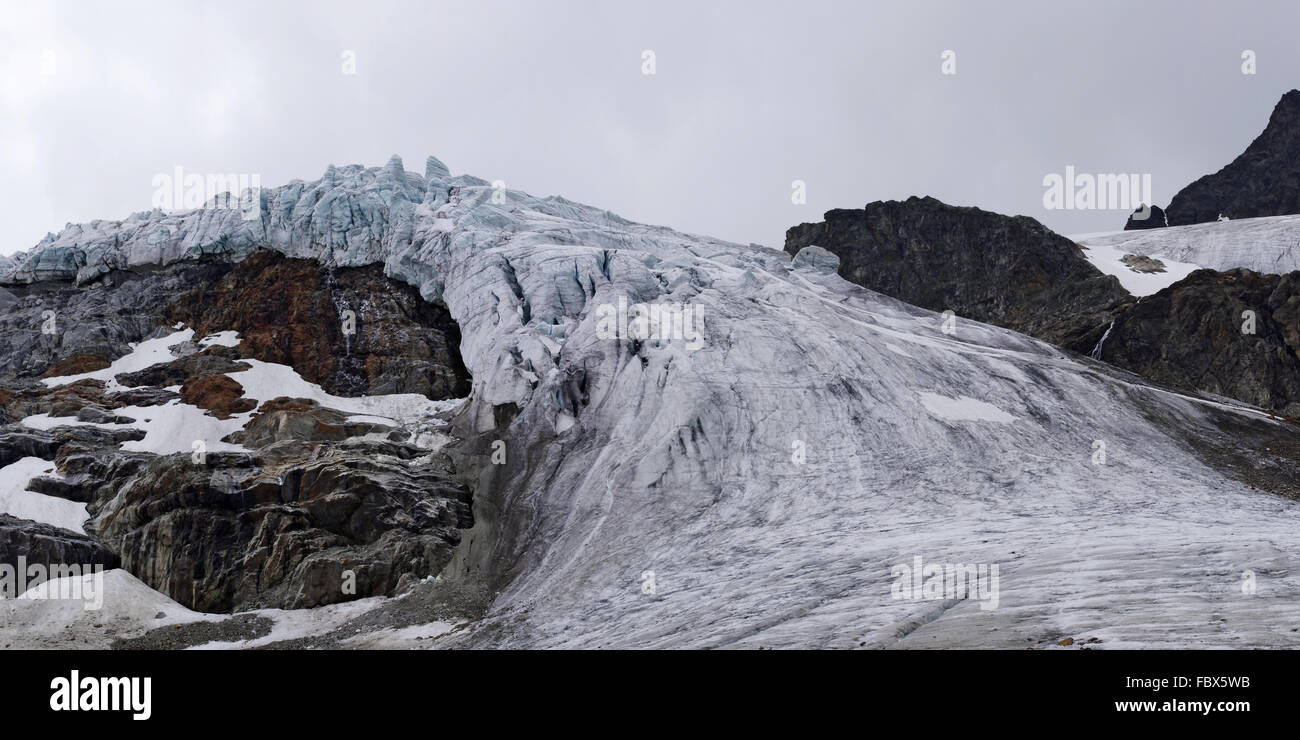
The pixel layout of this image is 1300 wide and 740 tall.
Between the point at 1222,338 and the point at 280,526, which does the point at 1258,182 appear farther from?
the point at 280,526

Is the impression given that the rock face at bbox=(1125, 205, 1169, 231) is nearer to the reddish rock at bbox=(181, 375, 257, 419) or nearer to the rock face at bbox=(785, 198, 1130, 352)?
the rock face at bbox=(785, 198, 1130, 352)

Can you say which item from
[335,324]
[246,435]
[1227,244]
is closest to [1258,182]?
[1227,244]

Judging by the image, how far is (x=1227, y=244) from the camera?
90.9 meters

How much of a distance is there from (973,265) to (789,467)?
75.9 metres

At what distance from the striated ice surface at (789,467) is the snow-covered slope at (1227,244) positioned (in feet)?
159

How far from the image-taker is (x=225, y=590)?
34688mm

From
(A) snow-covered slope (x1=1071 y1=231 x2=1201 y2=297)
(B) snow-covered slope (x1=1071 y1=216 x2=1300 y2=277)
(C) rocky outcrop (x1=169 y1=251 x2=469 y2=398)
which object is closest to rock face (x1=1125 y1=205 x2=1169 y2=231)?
(B) snow-covered slope (x1=1071 y1=216 x2=1300 y2=277)

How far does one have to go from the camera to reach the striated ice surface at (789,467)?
2195 centimetres

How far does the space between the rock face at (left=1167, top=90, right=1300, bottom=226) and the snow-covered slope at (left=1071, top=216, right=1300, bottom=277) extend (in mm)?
31078

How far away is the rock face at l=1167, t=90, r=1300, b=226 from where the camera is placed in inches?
4788

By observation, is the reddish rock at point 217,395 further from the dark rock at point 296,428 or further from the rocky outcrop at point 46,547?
the rocky outcrop at point 46,547

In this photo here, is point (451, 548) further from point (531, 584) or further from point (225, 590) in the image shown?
point (225, 590)
